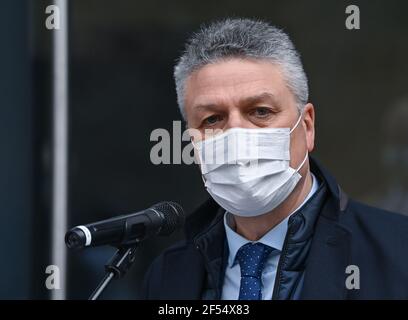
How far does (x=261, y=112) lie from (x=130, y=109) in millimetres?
1999

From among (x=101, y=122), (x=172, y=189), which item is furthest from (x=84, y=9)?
(x=172, y=189)

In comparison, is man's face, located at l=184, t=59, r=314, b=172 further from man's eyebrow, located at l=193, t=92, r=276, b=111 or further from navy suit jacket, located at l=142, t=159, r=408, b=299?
navy suit jacket, located at l=142, t=159, r=408, b=299

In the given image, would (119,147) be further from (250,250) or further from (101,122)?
(250,250)

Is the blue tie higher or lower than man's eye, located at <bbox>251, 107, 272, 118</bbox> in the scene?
lower

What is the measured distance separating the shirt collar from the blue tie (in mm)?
16

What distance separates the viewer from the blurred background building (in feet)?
13.2

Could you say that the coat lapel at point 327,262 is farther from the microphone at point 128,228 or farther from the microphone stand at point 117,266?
the microphone stand at point 117,266

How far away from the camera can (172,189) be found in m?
3.97

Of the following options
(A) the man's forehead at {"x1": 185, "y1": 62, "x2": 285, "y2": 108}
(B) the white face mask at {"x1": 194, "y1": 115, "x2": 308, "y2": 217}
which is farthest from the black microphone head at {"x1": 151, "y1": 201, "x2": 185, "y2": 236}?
(A) the man's forehead at {"x1": 185, "y1": 62, "x2": 285, "y2": 108}

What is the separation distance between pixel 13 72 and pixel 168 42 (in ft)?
2.68

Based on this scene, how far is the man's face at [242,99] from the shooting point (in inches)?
85.8

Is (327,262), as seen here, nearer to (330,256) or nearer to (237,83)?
(330,256)

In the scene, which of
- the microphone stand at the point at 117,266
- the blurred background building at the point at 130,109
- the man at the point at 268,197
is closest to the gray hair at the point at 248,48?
the man at the point at 268,197
